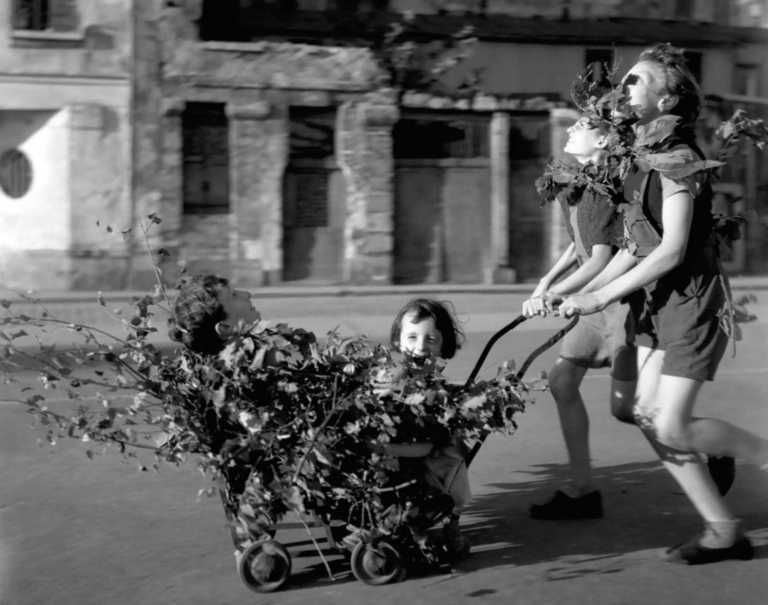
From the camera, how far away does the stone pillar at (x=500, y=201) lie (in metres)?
20.0

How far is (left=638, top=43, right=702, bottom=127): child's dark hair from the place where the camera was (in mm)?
4148

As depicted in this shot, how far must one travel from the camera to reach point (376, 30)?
65.5ft

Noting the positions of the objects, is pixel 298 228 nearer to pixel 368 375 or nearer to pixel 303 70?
pixel 303 70

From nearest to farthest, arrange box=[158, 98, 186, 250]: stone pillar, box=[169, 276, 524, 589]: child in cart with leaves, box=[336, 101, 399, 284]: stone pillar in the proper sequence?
1. box=[169, 276, 524, 589]: child in cart with leaves
2. box=[158, 98, 186, 250]: stone pillar
3. box=[336, 101, 399, 284]: stone pillar

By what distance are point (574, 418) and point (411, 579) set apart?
115 centimetres

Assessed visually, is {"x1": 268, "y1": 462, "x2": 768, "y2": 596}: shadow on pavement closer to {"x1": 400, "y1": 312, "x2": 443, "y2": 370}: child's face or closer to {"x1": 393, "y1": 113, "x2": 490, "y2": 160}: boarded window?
{"x1": 400, "y1": 312, "x2": 443, "y2": 370}: child's face

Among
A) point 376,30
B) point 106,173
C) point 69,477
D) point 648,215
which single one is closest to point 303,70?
point 376,30

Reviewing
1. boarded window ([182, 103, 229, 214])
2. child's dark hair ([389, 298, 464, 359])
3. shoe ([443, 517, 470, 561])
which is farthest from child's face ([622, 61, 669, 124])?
boarded window ([182, 103, 229, 214])

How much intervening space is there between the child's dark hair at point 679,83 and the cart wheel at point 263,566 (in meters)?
1.99

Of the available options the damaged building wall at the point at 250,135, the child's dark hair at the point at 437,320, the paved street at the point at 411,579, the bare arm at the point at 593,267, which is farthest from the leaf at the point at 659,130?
the damaged building wall at the point at 250,135

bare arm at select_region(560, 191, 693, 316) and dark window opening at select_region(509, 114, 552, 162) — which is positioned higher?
dark window opening at select_region(509, 114, 552, 162)

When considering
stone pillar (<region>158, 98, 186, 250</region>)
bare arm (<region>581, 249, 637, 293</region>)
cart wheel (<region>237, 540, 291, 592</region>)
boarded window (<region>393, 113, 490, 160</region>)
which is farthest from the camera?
boarded window (<region>393, 113, 490, 160</region>)

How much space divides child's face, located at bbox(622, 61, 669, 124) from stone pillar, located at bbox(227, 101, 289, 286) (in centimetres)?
1520

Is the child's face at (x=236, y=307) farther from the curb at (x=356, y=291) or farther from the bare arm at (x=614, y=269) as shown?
the curb at (x=356, y=291)
